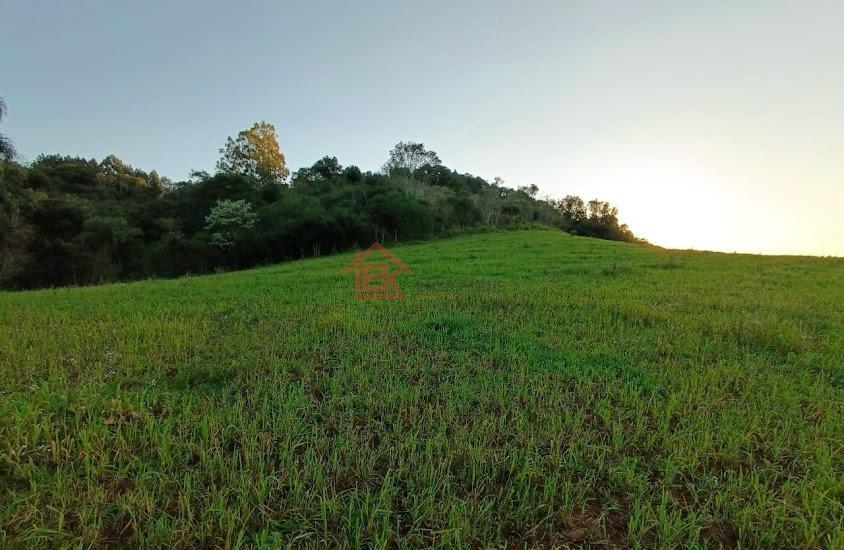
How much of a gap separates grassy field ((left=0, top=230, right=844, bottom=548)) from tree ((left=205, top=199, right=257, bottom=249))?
2617 cm

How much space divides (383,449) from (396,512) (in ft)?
1.82

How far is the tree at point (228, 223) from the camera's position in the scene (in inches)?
1176

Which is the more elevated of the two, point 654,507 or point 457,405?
point 457,405

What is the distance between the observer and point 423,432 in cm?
297

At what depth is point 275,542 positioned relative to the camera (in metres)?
1.91

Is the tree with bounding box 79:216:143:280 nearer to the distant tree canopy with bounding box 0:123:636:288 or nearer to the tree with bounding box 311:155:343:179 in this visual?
the distant tree canopy with bounding box 0:123:636:288

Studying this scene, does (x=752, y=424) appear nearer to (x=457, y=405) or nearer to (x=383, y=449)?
(x=457, y=405)

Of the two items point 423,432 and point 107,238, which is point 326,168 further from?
point 423,432

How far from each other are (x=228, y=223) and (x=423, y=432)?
32.9 metres

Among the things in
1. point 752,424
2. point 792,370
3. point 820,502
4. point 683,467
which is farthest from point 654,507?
point 792,370

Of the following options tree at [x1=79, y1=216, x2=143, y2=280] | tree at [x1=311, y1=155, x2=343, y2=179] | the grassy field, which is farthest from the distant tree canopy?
the grassy field

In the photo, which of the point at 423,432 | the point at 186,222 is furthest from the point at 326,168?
the point at 423,432

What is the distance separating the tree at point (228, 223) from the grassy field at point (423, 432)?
2617 centimetres

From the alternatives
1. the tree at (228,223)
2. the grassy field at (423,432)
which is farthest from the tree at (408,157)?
the grassy field at (423,432)
